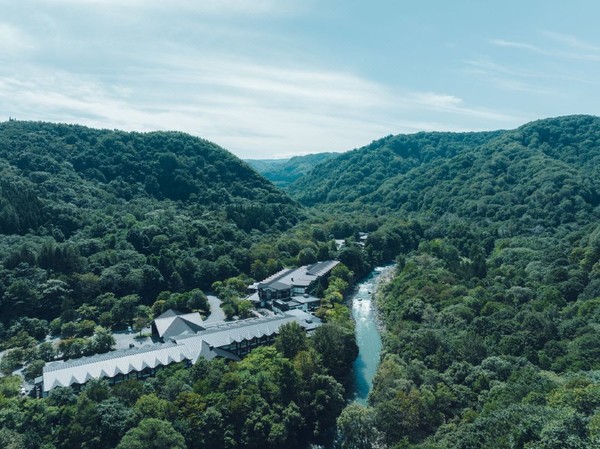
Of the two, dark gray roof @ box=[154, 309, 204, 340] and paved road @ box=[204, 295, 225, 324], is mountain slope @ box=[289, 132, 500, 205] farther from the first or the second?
dark gray roof @ box=[154, 309, 204, 340]

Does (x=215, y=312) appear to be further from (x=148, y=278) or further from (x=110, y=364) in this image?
(x=110, y=364)

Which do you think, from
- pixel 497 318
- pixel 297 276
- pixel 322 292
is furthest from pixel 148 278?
pixel 497 318

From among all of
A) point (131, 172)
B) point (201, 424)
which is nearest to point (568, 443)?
point (201, 424)

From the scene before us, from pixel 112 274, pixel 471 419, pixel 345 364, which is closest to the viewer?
pixel 471 419

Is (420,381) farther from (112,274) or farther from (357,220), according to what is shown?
(357,220)

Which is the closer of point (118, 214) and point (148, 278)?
point (148, 278)

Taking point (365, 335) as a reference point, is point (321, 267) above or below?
above

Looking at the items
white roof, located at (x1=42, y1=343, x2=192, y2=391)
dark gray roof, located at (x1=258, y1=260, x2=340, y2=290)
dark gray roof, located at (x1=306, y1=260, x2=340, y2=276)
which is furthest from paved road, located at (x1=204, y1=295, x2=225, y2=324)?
dark gray roof, located at (x1=306, y1=260, x2=340, y2=276)
